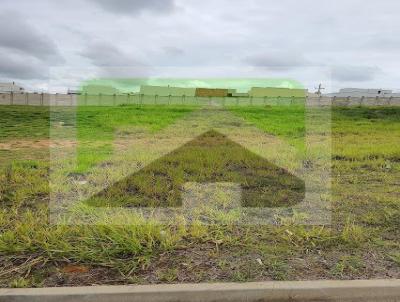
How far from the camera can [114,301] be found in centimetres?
225

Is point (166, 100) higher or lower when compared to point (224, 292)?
higher

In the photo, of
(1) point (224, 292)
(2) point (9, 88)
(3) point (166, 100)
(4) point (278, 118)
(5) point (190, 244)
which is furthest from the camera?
(2) point (9, 88)

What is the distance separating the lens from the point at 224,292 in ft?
7.54

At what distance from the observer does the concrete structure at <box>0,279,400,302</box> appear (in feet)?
7.42

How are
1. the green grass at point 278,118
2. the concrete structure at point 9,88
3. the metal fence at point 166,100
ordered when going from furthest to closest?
the concrete structure at point 9,88 < the green grass at point 278,118 < the metal fence at point 166,100

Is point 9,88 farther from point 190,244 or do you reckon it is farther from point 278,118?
point 190,244

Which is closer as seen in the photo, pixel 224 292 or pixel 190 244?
pixel 224 292

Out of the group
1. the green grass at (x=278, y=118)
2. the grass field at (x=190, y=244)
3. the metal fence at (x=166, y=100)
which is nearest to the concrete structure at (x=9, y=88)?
the metal fence at (x=166, y=100)

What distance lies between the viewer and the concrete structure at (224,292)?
7.42 ft

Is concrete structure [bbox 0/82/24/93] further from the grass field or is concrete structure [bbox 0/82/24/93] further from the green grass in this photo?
the grass field

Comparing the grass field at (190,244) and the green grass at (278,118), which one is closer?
the grass field at (190,244)

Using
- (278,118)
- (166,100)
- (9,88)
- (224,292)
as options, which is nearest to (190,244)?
(224,292)

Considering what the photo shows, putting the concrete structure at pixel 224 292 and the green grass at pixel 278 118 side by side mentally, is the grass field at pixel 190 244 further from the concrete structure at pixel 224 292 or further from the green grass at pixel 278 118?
the green grass at pixel 278 118

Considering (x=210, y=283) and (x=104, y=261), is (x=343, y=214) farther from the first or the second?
(x=104, y=261)
